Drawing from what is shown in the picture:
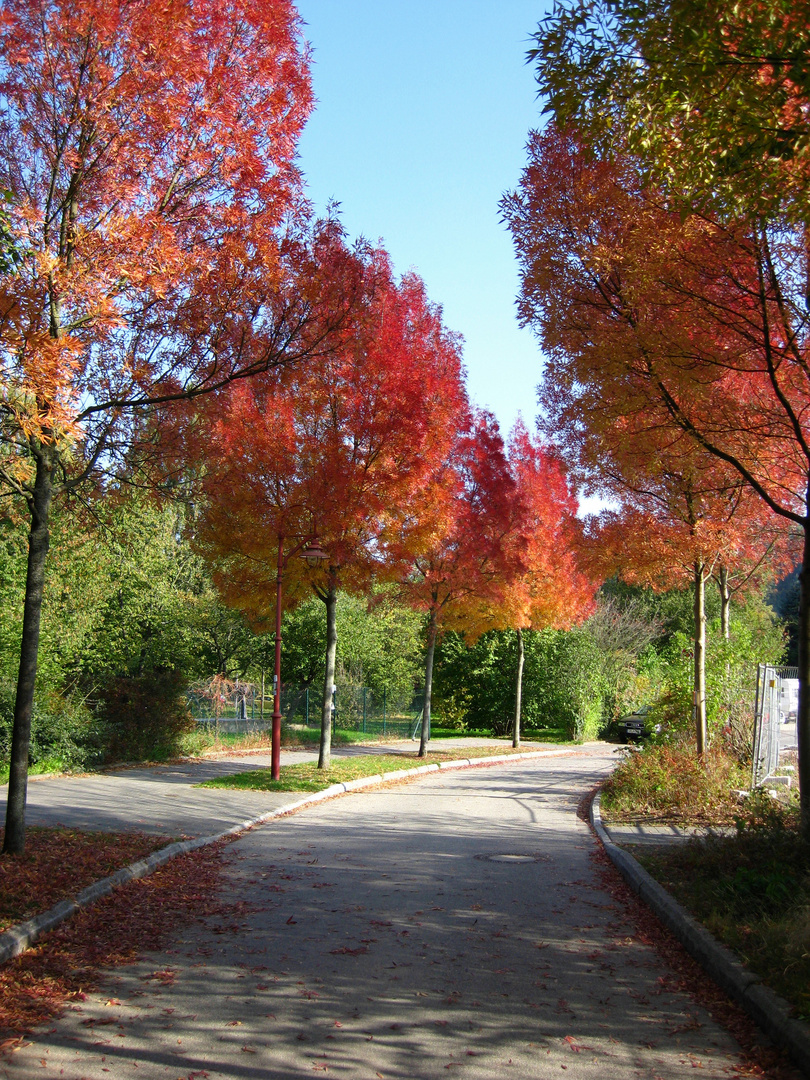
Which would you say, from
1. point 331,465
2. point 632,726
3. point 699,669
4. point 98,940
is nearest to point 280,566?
point 331,465

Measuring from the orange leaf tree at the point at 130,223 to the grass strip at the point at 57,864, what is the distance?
0.52m

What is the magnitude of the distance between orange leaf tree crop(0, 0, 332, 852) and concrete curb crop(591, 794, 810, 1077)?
19.3 feet

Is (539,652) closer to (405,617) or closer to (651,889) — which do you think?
(405,617)

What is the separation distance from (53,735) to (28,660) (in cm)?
929

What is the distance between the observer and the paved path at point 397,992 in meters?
4.30

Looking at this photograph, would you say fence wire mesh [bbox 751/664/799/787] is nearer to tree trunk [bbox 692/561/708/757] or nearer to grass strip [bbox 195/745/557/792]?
tree trunk [bbox 692/561/708/757]

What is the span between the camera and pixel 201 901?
303 inches

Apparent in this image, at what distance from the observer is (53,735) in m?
16.7

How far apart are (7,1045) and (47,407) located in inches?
192

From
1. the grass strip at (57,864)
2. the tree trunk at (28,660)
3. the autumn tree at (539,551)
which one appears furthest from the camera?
the autumn tree at (539,551)

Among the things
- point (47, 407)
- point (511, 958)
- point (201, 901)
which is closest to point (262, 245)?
point (47, 407)

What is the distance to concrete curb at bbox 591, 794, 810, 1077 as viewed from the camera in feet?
14.3

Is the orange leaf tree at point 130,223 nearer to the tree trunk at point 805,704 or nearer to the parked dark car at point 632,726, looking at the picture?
the tree trunk at point 805,704

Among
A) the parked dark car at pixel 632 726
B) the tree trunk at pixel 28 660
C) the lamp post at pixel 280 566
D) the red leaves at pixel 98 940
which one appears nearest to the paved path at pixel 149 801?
the lamp post at pixel 280 566
